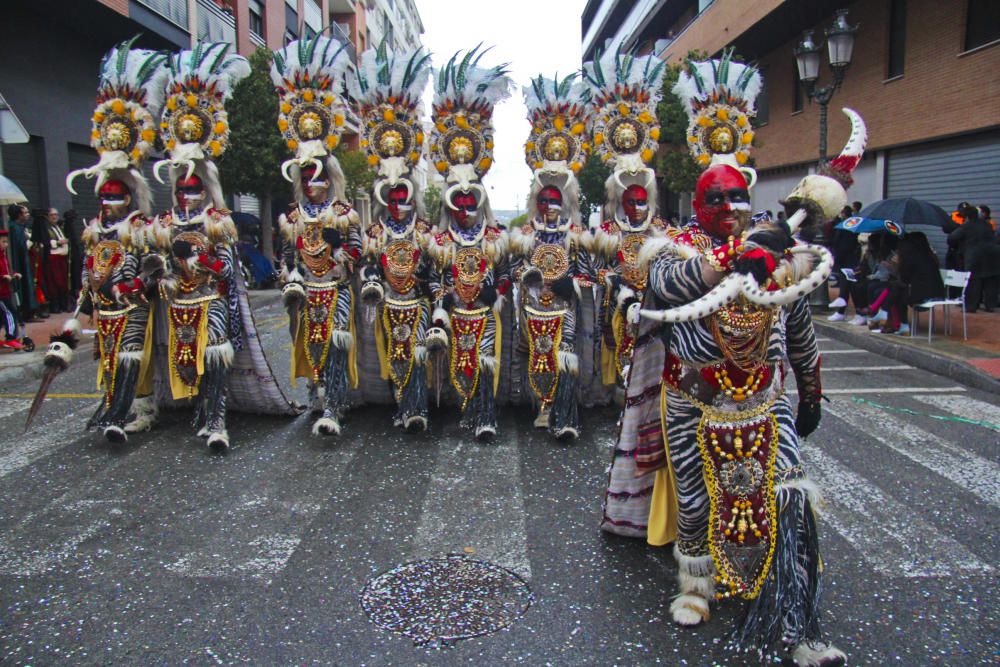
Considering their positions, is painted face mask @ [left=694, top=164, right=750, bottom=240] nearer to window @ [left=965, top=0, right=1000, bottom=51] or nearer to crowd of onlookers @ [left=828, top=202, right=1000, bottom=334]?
crowd of onlookers @ [left=828, top=202, right=1000, bottom=334]

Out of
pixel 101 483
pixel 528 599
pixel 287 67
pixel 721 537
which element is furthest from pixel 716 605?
pixel 287 67

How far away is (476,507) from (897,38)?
59.2 feet

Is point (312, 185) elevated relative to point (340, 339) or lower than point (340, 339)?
elevated

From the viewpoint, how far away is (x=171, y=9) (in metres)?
18.8

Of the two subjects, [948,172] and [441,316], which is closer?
[441,316]

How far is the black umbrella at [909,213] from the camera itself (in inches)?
420

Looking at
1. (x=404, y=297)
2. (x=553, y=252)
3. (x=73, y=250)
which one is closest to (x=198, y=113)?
(x=404, y=297)

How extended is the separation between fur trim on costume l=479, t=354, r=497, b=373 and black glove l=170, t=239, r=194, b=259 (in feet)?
7.45

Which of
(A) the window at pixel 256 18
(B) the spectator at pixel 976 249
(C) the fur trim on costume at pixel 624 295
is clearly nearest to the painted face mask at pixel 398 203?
(C) the fur trim on costume at pixel 624 295

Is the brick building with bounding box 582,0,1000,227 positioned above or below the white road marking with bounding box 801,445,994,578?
above

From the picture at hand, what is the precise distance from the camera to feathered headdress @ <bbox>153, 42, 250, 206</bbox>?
568 centimetres

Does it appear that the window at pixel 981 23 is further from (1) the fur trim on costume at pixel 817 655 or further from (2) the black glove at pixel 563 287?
(1) the fur trim on costume at pixel 817 655

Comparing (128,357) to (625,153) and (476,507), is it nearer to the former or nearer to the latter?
(476,507)

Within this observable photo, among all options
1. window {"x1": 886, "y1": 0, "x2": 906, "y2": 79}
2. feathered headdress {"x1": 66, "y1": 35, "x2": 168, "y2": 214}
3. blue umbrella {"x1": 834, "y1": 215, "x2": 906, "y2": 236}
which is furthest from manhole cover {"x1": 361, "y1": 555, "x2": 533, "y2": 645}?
window {"x1": 886, "y1": 0, "x2": 906, "y2": 79}
